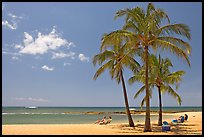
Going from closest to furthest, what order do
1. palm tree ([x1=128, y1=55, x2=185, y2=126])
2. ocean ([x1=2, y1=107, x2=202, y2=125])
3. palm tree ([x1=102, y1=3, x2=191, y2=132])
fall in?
palm tree ([x1=102, y1=3, x2=191, y2=132]) < palm tree ([x1=128, y1=55, x2=185, y2=126]) < ocean ([x1=2, y1=107, x2=202, y2=125])

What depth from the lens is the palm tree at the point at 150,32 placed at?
13562 mm

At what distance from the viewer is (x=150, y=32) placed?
14312mm

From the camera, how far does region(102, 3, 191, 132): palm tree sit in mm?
13562

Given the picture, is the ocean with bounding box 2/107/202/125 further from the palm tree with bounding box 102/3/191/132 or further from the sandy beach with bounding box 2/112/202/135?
the palm tree with bounding box 102/3/191/132

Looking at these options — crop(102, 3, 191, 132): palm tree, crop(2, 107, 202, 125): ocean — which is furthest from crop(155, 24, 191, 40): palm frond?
crop(2, 107, 202, 125): ocean

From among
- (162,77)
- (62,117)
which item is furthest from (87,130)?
(62,117)

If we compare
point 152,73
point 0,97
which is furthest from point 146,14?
point 0,97

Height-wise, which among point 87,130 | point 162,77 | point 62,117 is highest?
point 162,77

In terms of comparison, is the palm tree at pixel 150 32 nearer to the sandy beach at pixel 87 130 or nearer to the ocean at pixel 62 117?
the sandy beach at pixel 87 130

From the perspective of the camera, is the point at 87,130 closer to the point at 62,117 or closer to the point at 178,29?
the point at 178,29

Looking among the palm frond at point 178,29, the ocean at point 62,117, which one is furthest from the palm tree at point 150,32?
the ocean at point 62,117

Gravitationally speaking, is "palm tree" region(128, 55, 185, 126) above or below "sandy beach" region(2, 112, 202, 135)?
above

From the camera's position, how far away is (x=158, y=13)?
14406 millimetres

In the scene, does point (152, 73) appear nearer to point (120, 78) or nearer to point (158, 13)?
point (120, 78)
